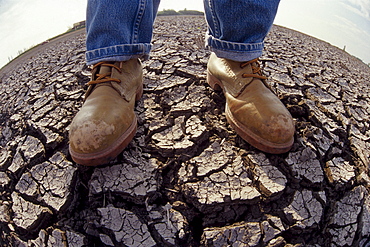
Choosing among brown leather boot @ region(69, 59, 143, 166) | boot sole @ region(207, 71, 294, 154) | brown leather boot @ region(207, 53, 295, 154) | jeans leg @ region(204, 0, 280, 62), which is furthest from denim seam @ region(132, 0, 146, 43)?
boot sole @ region(207, 71, 294, 154)

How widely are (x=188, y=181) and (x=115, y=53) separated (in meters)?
0.70

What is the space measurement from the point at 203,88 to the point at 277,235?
3.10 feet

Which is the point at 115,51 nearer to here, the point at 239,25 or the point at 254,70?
the point at 239,25

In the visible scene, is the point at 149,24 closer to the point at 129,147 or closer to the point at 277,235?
the point at 129,147

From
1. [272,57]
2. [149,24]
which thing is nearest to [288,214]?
[149,24]

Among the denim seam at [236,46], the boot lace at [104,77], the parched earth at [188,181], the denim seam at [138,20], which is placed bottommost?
the parched earth at [188,181]

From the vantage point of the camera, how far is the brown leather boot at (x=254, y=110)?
1.10 m

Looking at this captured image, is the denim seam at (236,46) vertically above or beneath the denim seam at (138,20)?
beneath

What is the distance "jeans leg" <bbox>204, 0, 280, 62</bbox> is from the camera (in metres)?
1.12

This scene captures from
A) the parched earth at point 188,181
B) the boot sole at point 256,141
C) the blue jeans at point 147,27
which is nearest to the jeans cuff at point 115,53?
the blue jeans at point 147,27

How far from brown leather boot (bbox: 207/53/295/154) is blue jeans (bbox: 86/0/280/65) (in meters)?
0.09

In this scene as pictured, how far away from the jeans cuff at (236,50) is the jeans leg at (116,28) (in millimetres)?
373

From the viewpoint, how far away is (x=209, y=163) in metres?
1.15

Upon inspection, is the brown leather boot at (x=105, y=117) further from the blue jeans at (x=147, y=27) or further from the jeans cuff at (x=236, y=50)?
the jeans cuff at (x=236, y=50)
